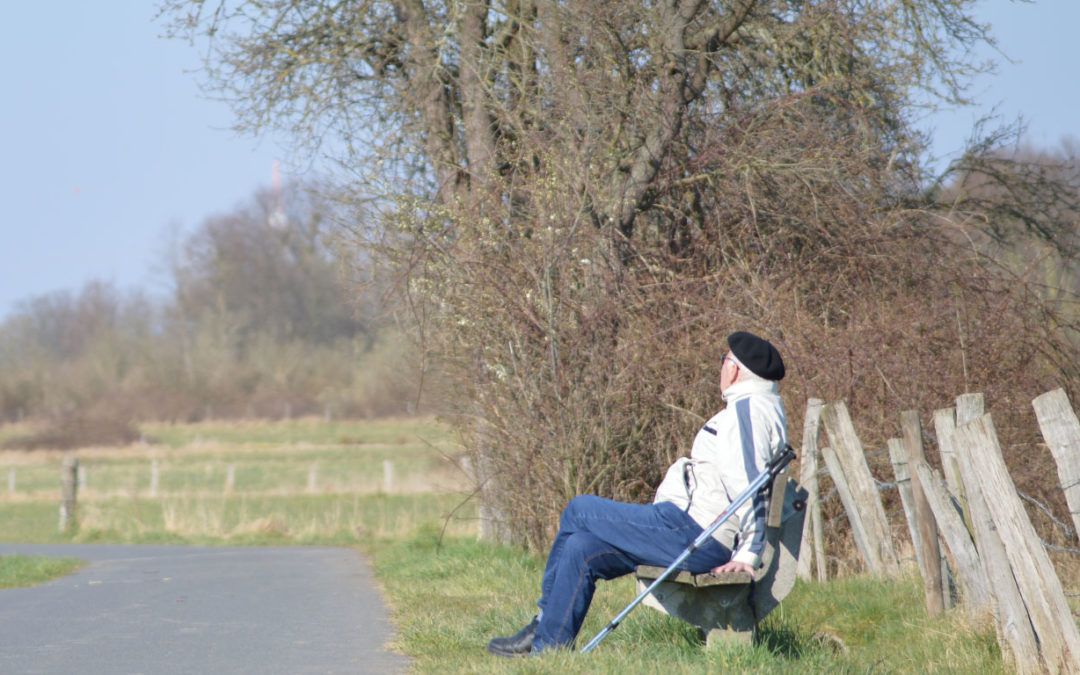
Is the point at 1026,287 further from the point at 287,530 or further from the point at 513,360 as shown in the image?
the point at 287,530

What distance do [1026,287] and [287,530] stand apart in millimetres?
16932

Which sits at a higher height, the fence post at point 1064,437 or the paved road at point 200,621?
the fence post at point 1064,437

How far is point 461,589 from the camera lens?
1007 centimetres

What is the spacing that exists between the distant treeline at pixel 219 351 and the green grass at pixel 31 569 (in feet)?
143

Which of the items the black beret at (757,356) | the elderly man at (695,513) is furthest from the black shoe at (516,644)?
the black beret at (757,356)

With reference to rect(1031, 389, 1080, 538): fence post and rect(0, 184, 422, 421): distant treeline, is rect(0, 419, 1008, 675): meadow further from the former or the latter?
rect(0, 184, 422, 421): distant treeline

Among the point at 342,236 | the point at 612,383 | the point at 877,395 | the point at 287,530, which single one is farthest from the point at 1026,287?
the point at 287,530

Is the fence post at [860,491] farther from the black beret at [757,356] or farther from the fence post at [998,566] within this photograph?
the fence post at [998,566]

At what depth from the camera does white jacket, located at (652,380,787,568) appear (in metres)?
6.04

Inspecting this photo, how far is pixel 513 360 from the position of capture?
10.7 metres

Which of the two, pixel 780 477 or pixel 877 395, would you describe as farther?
pixel 877 395

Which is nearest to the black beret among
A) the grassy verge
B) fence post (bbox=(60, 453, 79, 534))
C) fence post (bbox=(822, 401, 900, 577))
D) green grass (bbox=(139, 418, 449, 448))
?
the grassy verge

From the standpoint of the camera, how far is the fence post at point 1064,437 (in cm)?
485

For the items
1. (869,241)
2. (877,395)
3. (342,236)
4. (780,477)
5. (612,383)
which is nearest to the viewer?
(780,477)
